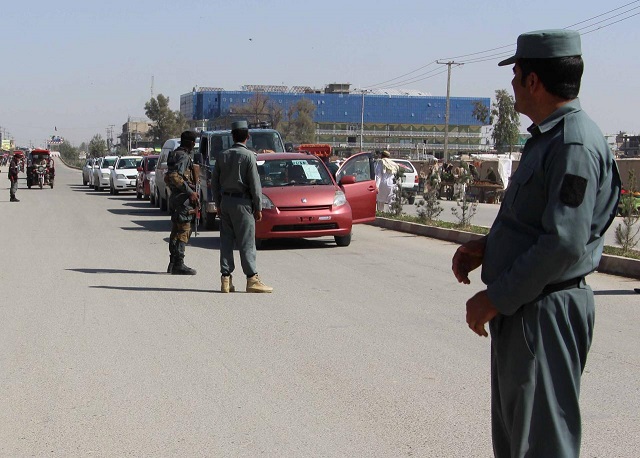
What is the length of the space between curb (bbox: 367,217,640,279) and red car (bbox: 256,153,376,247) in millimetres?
1627

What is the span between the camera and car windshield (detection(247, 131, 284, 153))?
70.3ft

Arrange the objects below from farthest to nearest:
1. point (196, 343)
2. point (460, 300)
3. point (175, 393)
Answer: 1. point (460, 300)
2. point (196, 343)
3. point (175, 393)

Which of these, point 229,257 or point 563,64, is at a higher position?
point 563,64

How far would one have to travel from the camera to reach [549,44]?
118 inches

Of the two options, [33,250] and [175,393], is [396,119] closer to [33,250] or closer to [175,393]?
[33,250]

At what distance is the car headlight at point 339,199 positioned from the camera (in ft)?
52.6

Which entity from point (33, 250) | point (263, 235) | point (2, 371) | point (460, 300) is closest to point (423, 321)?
point (460, 300)

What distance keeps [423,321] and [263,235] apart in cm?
689

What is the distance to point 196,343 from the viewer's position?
8.00 m

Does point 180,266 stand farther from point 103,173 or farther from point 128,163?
point 103,173

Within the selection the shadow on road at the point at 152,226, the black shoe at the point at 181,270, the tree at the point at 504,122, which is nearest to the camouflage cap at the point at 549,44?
the black shoe at the point at 181,270

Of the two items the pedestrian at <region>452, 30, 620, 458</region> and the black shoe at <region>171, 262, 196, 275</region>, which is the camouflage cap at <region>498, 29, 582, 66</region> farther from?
the black shoe at <region>171, 262, 196, 275</region>

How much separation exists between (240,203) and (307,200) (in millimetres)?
5277

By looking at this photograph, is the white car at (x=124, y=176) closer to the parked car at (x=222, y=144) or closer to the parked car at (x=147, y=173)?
the parked car at (x=147, y=173)
